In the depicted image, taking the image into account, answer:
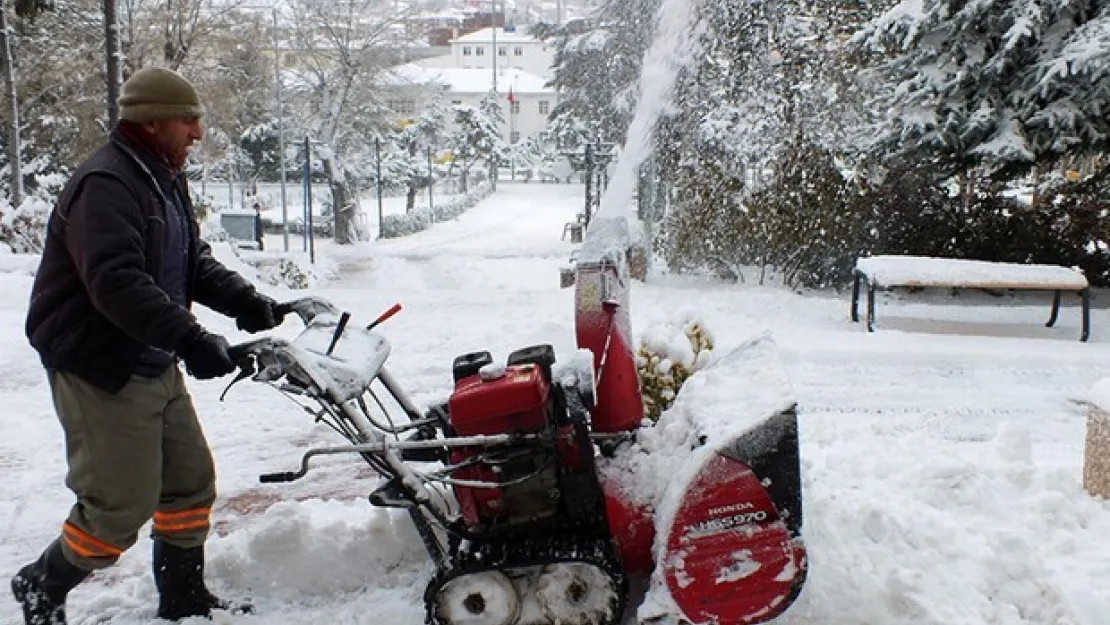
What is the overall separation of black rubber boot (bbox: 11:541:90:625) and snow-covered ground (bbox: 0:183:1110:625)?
28 centimetres

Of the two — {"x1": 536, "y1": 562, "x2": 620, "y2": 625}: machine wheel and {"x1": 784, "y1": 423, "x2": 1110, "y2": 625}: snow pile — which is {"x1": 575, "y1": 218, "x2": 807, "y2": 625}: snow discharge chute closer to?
{"x1": 536, "y1": 562, "x2": 620, "y2": 625}: machine wheel

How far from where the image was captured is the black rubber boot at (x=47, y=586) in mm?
3186

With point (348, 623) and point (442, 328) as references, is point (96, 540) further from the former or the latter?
point (442, 328)

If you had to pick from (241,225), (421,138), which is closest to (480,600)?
(241,225)

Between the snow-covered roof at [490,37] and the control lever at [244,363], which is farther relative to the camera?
the snow-covered roof at [490,37]

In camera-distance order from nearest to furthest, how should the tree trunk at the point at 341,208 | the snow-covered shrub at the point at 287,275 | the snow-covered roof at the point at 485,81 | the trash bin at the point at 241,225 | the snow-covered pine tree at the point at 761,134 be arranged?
1. the snow-covered pine tree at the point at 761,134
2. the snow-covered shrub at the point at 287,275
3. the trash bin at the point at 241,225
4. the tree trunk at the point at 341,208
5. the snow-covered roof at the point at 485,81

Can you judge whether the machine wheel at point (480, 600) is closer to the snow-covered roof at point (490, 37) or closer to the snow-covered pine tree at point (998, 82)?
the snow-covered pine tree at point (998, 82)

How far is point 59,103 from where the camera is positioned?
1033 inches

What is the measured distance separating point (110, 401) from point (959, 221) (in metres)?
11.2

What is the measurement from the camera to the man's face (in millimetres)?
3176

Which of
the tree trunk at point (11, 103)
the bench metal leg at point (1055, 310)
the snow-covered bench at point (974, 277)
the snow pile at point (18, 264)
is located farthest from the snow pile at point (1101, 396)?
the tree trunk at point (11, 103)

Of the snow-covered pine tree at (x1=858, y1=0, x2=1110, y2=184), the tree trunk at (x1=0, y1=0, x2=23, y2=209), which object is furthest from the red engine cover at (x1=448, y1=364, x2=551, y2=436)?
the tree trunk at (x1=0, y1=0, x2=23, y2=209)

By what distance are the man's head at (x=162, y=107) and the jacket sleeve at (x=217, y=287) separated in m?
0.44

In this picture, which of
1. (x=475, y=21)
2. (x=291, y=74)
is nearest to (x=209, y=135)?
(x=291, y=74)
